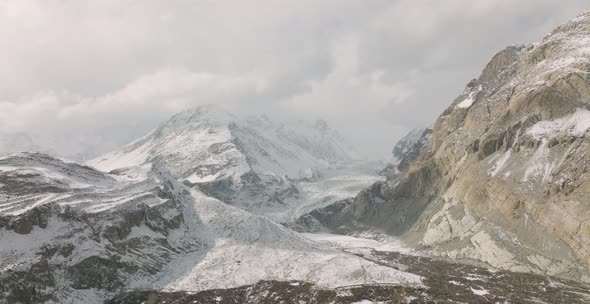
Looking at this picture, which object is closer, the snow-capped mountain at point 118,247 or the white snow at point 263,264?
the snow-capped mountain at point 118,247

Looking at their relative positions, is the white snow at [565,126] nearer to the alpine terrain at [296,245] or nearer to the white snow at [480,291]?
the alpine terrain at [296,245]

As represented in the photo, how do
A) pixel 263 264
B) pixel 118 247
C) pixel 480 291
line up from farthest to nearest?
pixel 263 264 < pixel 118 247 < pixel 480 291

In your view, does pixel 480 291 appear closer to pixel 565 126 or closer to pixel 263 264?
pixel 263 264

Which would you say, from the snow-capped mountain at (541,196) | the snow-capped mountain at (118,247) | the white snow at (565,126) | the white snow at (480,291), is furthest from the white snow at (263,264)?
the white snow at (565,126)

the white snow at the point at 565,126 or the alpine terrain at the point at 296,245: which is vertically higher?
the white snow at the point at 565,126

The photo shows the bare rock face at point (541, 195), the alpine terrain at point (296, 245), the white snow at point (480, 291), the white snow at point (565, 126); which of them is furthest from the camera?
the white snow at point (565, 126)

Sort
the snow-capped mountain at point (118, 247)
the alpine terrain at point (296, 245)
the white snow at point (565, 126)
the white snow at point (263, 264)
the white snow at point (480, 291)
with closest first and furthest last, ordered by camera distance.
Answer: the white snow at point (480, 291), the alpine terrain at point (296, 245), the snow-capped mountain at point (118, 247), the white snow at point (263, 264), the white snow at point (565, 126)

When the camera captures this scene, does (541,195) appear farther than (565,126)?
No

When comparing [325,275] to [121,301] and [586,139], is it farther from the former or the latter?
[586,139]

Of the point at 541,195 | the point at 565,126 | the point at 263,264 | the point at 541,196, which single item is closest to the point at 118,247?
the point at 263,264

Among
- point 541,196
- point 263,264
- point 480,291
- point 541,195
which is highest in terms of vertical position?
point 541,195

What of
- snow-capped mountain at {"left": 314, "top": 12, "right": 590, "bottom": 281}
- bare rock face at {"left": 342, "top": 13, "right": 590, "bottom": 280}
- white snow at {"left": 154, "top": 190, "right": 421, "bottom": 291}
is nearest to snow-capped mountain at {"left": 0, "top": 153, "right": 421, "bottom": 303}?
white snow at {"left": 154, "top": 190, "right": 421, "bottom": 291}

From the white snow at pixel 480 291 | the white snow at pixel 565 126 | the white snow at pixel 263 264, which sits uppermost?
the white snow at pixel 565 126
